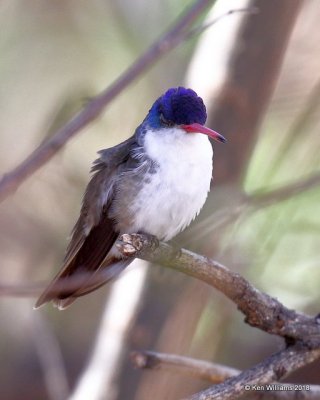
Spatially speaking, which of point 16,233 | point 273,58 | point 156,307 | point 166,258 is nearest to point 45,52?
point 16,233

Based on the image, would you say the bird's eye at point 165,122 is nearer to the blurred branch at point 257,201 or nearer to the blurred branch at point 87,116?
the blurred branch at point 257,201

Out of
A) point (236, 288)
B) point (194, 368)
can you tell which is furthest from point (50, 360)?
point (236, 288)

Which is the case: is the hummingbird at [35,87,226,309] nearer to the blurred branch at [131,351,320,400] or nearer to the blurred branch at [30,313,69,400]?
the blurred branch at [131,351,320,400]

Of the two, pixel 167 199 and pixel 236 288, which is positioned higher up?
pixel 167 199

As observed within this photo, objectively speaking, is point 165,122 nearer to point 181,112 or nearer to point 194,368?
point 181,112

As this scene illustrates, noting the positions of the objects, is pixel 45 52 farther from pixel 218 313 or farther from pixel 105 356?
pixel 218 313

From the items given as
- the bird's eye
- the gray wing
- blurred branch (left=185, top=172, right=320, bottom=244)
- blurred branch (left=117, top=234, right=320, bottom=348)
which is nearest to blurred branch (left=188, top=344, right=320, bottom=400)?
blurred branch (left=117, top=234, right=320, bottom=348)

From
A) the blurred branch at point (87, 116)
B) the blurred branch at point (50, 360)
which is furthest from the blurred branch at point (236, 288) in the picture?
the blurred branch at point (50, 360)
